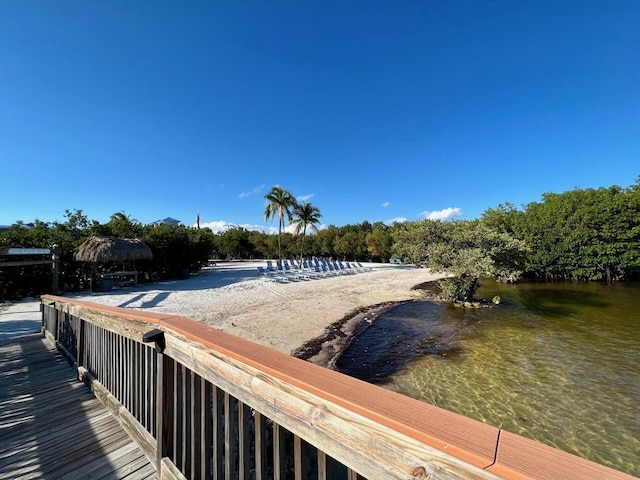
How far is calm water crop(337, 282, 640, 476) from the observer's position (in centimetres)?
396

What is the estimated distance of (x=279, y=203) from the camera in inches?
906

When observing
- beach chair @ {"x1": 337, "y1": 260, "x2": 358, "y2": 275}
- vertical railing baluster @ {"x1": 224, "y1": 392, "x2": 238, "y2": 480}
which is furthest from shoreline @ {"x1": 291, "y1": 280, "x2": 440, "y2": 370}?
beach chair @ {"x1": 337, "y1": 260, "x2": 358, "y2": 275}

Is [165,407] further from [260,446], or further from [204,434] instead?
[260,446]

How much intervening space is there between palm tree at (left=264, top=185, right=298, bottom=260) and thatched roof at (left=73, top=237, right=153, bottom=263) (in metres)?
11.6

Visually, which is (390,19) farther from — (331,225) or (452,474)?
(331,225)

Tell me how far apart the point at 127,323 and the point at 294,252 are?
31051mm

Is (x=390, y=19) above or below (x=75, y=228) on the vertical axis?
above

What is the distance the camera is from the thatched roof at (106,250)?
1115 centimetres

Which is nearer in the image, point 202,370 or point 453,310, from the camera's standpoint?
point 202,370

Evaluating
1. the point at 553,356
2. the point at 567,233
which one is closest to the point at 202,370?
the point at 553,356

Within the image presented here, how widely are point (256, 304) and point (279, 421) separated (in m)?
9.10

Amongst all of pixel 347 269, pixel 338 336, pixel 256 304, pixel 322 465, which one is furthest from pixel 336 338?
pixel 347 269

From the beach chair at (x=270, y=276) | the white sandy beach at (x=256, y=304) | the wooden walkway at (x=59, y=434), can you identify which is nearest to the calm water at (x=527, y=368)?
the white sandy beach at (x=256, y=304)

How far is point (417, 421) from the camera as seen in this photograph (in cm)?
72
